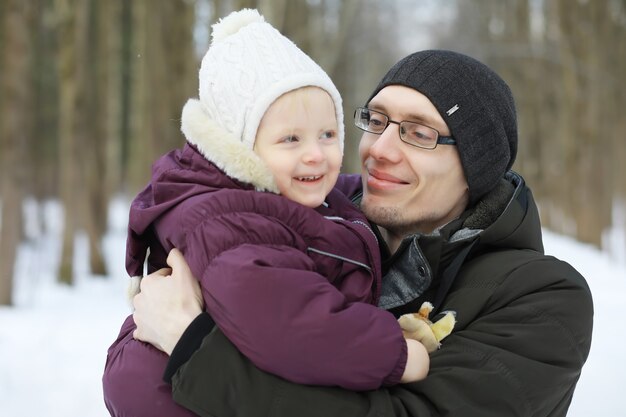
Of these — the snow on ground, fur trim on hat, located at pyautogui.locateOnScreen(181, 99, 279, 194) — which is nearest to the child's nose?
fur trim on hat, located at pyautogui.locateOnScreen(181, 99, 279, 194)

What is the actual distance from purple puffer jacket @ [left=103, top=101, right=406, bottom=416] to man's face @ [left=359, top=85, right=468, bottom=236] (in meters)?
0.61

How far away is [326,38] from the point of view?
24.8 metres

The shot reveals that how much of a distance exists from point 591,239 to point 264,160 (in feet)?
51.0

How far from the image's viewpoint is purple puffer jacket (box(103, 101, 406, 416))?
1.84 meters

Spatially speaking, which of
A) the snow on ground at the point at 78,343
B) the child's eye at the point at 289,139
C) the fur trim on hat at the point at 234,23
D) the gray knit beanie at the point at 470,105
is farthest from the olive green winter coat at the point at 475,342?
the snow on ground at the point at 78,343

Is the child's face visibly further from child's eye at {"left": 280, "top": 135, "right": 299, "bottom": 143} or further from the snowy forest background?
the snowy forest background

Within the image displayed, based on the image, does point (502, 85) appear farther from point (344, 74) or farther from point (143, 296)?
point (344, 74)

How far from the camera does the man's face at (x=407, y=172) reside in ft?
9.26

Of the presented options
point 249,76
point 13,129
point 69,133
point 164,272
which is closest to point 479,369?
point 164,272

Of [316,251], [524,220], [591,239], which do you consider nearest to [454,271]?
[524,220]

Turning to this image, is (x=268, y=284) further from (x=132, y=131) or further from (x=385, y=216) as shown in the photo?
(x=132, y=131)

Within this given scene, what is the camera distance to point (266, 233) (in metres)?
1.96

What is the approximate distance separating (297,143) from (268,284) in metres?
0.58

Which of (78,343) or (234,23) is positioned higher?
(234,23)
